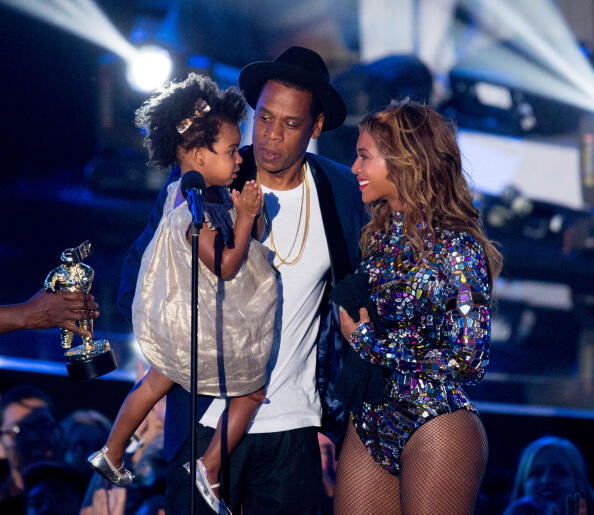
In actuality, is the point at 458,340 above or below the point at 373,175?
below

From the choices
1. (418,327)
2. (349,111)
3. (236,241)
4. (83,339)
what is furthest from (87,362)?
(349,111)

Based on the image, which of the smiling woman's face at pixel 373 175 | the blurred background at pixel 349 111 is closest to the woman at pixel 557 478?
the blurred background at pixel 349 111

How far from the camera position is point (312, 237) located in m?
2.97

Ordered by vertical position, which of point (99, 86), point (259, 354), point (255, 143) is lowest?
point (259, 354)

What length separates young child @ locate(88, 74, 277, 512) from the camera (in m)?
2.43

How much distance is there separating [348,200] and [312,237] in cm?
23

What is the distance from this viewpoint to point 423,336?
2.47m

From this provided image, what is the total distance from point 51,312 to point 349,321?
39.2 inches

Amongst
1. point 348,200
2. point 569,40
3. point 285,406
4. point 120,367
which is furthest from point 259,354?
point 569,40

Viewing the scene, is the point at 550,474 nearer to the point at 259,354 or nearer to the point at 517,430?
the point at 517,430

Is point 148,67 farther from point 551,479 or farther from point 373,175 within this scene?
point 551,479

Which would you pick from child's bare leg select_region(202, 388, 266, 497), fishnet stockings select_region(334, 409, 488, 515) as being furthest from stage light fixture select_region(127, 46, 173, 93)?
fishnet stockings select_region(334, 409, 488, 515)

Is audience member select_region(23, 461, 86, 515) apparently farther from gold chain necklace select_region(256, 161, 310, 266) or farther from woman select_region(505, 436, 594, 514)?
woman select_region(505, 436, 594, 514)

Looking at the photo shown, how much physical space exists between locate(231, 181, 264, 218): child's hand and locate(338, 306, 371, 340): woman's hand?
0.50 m
